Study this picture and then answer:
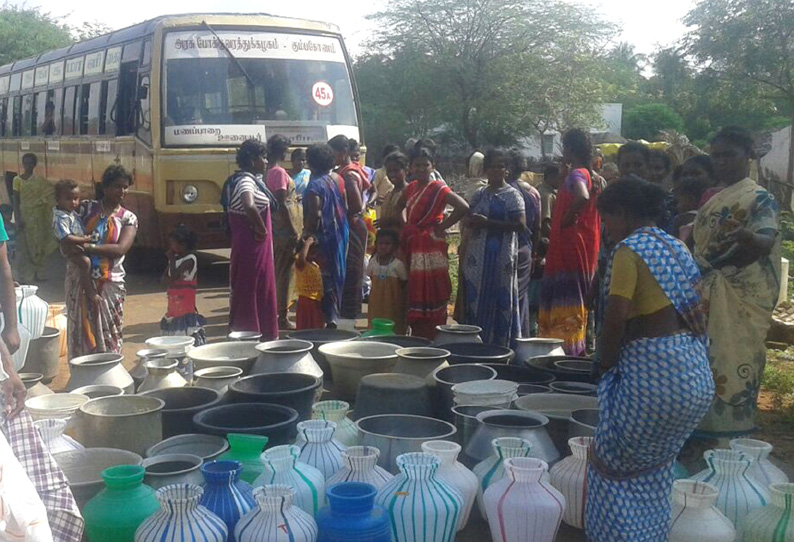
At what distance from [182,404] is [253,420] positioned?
482 mm

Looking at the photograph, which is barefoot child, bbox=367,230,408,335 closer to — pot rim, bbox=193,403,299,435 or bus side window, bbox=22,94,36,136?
pot rim, bbox=193,403,299,435

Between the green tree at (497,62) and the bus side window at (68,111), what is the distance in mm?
16866

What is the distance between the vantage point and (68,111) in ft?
41.2

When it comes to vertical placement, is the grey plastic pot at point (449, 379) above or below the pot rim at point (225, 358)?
below

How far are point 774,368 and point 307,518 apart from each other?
4.79m

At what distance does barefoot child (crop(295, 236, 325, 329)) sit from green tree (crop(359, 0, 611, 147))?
847 inches

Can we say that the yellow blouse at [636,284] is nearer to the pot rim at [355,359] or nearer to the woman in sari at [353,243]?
the pot rim at [355,359]

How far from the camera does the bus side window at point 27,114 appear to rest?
14344 millimetres

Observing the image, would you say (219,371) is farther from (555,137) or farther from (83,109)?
(555,137)

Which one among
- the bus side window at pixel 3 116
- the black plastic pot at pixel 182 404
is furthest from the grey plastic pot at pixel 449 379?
the bus side window at pixel 3 116

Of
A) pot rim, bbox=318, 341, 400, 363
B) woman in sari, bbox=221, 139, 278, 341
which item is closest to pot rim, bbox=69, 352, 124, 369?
pot rim, bbox=318, 341, 400, 363

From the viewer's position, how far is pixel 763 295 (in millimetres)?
4047

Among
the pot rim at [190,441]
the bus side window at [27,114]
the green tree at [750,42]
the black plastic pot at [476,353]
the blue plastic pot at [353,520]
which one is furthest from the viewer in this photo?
the green tree at [750,42]

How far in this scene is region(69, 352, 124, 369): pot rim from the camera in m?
4.49
